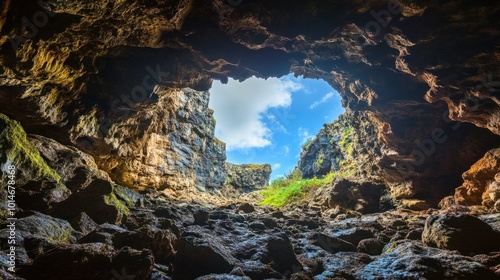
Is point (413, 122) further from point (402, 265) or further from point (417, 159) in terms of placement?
point (402, 265)

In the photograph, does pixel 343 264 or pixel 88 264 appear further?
pixel 343 264

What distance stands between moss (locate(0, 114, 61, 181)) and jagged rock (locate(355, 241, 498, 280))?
8062 millimetres

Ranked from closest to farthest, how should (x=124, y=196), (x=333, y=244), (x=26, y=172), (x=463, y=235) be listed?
A: (x=463, y=235), (x=26, y=172), (x=333, y=244), (x=124, y=196)

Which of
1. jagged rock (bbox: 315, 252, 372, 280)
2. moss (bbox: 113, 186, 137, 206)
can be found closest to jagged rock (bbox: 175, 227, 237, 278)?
jagged rock (bbox: 315, 252, 372, 280)

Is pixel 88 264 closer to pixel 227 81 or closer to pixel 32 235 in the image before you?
pixel 32 235

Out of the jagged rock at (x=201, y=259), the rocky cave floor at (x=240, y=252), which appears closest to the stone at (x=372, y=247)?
the rocky cave floor at (x=240, y=252)

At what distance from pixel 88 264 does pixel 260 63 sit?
30.0ft

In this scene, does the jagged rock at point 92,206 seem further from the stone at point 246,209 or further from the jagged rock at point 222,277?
the stone at point 246,209

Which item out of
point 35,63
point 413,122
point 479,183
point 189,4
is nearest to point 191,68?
point 189,4

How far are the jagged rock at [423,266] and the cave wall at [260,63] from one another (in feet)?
17.5

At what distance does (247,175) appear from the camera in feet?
118

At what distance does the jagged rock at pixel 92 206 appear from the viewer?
21.8 feet

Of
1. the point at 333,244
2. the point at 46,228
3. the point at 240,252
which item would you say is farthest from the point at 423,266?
the point at 46,228

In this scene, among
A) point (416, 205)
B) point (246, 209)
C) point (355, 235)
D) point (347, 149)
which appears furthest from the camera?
point (347, 149)
